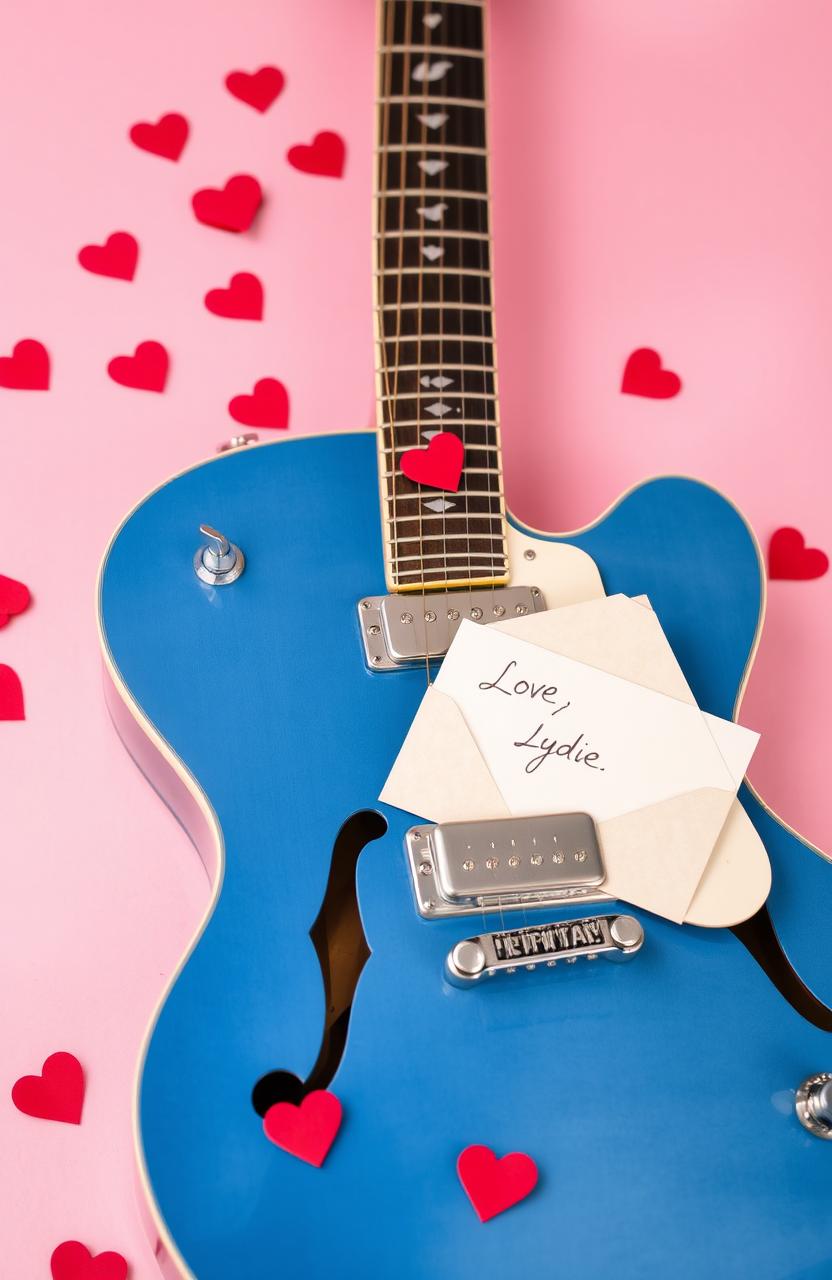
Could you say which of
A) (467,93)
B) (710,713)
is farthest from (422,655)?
(467,93)

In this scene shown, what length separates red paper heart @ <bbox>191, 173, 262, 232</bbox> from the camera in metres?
1.33

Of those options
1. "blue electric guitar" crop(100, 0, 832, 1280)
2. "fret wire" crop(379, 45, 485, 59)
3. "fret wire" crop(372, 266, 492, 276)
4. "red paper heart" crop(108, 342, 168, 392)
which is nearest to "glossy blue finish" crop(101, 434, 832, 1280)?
"blue electric guitar" crop(100, 0, 832, 1280)

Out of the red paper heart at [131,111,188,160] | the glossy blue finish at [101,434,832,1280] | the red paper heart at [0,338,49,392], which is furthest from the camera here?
the red paper heart at [131,111,188,160]

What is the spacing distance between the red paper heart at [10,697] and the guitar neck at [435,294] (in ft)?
1.36

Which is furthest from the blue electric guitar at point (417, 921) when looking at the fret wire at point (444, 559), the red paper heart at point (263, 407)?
the red paper heart at point (263, 407)

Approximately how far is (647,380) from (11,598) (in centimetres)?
78

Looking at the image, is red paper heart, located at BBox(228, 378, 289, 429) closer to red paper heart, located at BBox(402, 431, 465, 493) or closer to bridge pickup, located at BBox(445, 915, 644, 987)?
red paper heart, located at BBox(402, 431, 465, 493)

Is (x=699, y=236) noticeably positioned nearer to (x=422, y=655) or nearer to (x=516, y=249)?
(x=516, y=249)

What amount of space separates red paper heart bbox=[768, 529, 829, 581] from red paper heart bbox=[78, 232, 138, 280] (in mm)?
814

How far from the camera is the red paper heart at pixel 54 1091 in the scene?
3.15 ft

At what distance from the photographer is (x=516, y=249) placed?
141cm

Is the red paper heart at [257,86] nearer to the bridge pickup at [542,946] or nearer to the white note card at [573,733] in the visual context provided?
the white note card at [573,733]

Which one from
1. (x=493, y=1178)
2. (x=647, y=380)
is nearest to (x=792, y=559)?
(x=647, y=380)

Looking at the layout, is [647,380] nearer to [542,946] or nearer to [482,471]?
[482,471]
